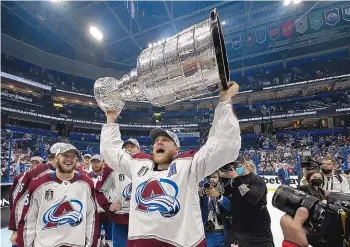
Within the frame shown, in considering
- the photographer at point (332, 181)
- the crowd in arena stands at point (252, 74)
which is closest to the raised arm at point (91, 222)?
the photographer at point (332, 181)

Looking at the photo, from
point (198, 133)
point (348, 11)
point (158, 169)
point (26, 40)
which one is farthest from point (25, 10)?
point (348, 11)

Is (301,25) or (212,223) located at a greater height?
(301,25)

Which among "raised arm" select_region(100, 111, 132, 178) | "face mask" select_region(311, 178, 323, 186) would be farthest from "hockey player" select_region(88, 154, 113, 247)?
"face mask" select_region(311, 178, 323, 186)

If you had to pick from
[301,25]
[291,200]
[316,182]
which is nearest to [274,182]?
[316,182]

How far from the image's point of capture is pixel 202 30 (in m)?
1.41

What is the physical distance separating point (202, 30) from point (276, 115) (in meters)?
26.9

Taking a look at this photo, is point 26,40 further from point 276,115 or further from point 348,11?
point 348,11

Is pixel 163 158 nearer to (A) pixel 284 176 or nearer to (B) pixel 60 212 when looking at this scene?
(B) pixel 60 212

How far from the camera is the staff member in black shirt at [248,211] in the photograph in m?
2.24

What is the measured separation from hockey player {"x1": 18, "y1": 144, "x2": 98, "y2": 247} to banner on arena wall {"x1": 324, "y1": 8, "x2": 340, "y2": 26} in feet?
85.1

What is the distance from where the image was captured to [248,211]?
7.72 ft

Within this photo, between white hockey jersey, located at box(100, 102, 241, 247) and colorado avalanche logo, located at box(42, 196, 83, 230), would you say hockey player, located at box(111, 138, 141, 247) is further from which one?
white hockey jersey, located at box(100, 102, 241, 247)

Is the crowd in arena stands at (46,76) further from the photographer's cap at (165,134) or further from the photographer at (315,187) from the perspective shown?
the photographer at (315,187)

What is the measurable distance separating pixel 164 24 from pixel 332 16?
47.9ft
